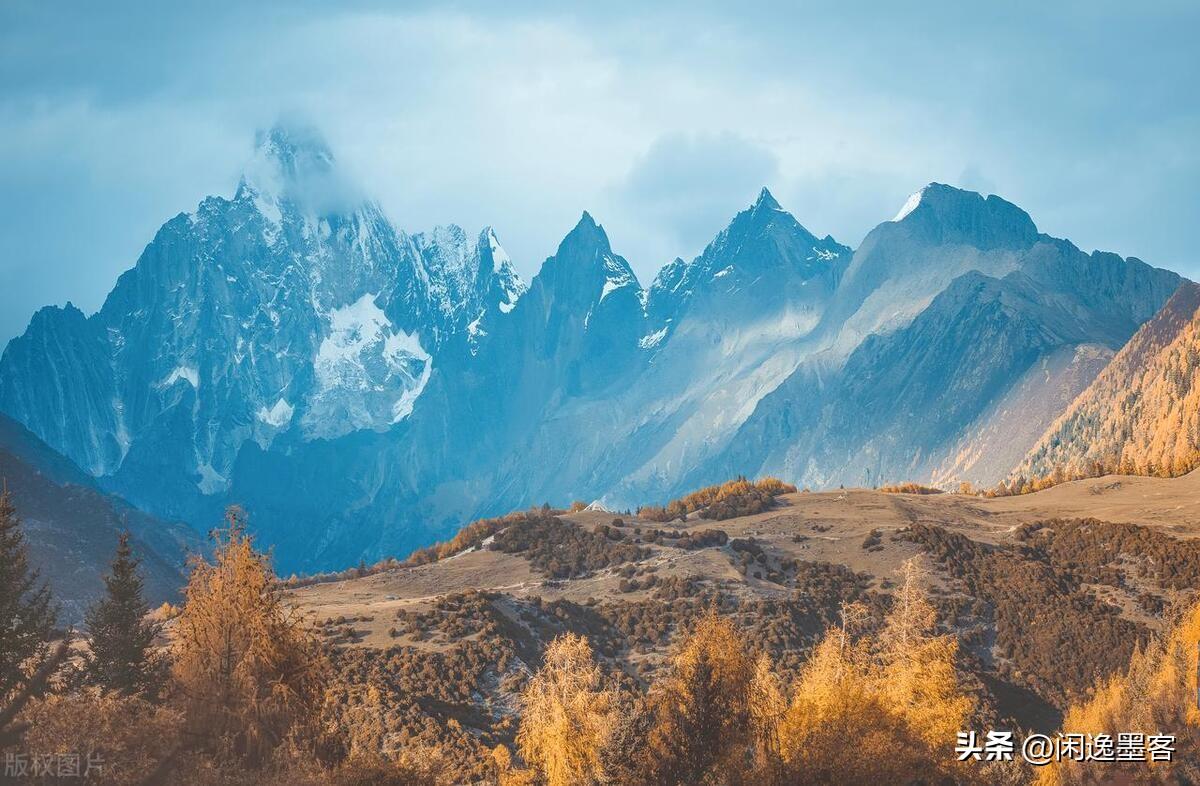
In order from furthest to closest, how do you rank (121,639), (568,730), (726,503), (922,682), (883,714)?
(726,503), (121,639), (922,682), (568,730), (883,714)

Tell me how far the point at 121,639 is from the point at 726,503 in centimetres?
10059

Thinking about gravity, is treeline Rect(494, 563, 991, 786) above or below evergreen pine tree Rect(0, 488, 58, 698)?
below

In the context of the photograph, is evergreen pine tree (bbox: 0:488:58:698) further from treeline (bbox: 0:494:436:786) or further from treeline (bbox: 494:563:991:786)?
treeline (bbox: 494:563:991:786)

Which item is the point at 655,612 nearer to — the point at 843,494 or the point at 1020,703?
the point at 1020,703

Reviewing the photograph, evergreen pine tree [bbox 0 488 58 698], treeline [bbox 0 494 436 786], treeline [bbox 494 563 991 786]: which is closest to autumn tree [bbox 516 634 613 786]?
treeline [bbox 494 563 991 786]

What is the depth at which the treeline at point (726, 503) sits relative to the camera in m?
141

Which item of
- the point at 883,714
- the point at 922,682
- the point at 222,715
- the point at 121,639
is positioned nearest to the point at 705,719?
the point at 883,714

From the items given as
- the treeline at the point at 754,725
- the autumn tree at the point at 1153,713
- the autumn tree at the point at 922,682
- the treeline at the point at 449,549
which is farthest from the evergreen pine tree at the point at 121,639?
the treeline at the point at 449,549

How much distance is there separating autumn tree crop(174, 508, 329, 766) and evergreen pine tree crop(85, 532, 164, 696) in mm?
23059

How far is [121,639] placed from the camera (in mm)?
53281

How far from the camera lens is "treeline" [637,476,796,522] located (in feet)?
463

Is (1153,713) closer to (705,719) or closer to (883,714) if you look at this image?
(883,714)

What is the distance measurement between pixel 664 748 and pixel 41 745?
2059 centimetres

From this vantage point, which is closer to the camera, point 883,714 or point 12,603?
point 883,714
